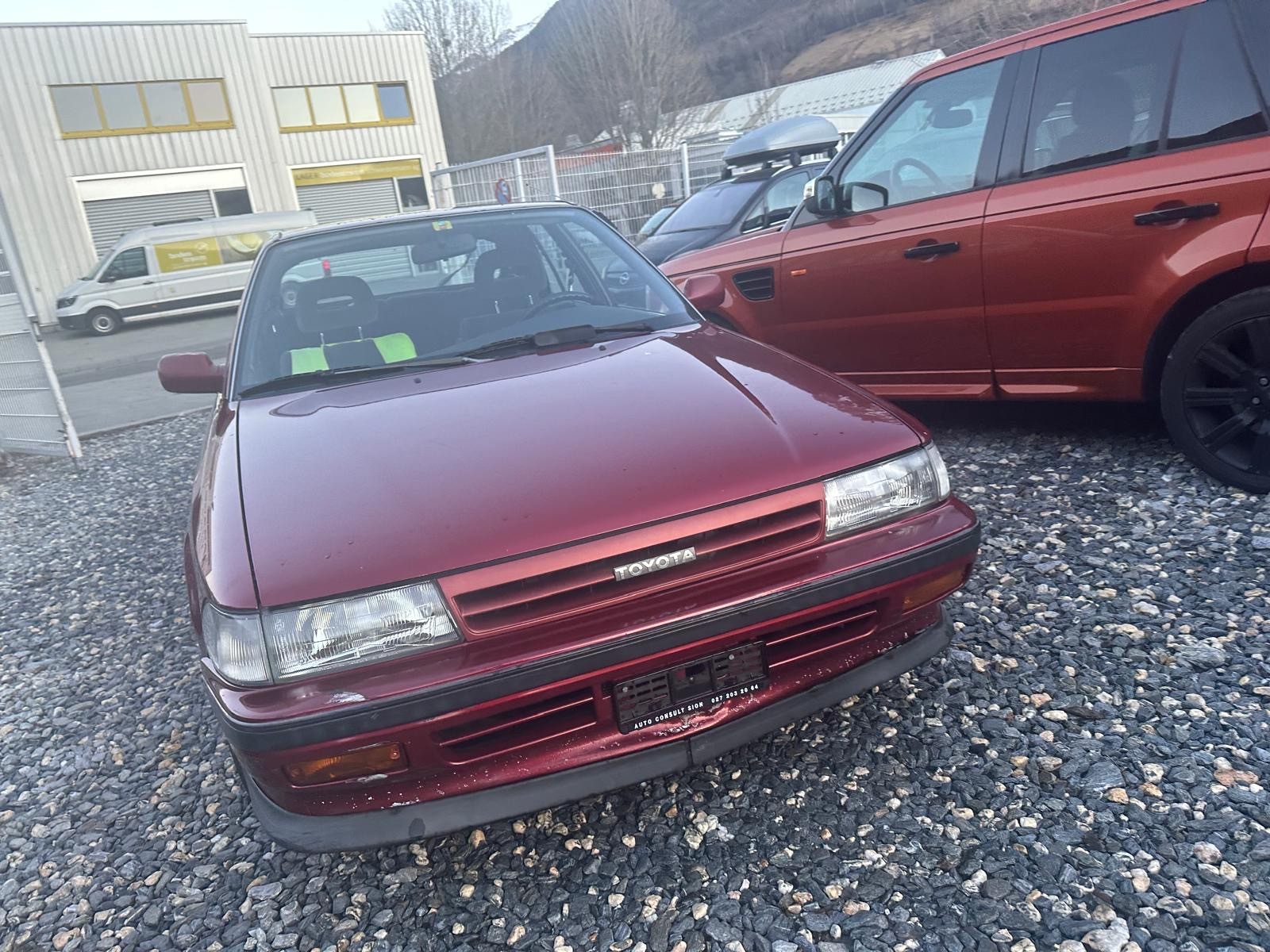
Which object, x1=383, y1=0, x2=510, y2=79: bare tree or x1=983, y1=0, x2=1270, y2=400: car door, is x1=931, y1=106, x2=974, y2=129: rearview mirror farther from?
x1=383, y1=0, x2=510, y2=79: bare tree

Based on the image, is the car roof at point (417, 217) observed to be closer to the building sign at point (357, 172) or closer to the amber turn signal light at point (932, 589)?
the amber turn signal light at point (932, 589)

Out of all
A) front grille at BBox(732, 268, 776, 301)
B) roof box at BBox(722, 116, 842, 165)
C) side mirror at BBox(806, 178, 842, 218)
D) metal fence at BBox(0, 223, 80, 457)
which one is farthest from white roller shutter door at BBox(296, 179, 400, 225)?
side mirror at BBox(806, 178, 842, 218)

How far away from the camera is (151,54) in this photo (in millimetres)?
24453

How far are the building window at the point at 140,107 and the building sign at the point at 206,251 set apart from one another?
7.51m

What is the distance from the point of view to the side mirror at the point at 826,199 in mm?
4215

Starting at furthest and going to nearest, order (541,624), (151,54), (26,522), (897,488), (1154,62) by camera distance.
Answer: (151,54), (26,522), (1154,62), (897,488), (541,624)

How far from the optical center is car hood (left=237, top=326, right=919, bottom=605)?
178 cm

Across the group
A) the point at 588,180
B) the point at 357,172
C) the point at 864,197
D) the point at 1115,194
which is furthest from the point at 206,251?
the point at 1115,194

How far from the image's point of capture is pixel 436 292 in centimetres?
319

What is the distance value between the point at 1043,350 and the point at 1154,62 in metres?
1.09

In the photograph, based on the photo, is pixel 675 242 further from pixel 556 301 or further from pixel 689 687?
pixel 689 687

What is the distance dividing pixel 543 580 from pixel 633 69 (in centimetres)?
2848

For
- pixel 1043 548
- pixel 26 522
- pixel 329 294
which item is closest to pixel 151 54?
pixel 26 522

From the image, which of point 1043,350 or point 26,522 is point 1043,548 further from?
point 26,522
